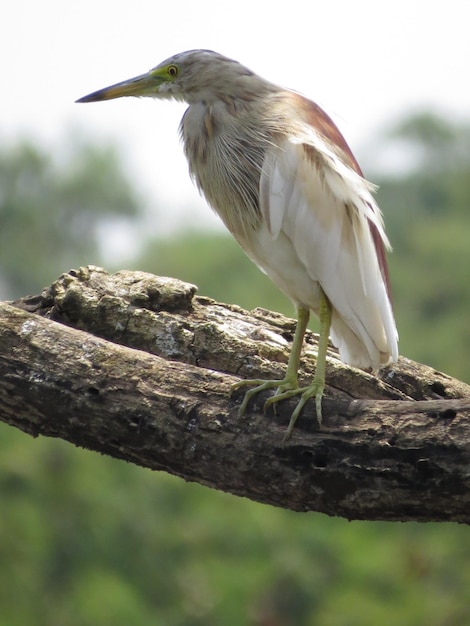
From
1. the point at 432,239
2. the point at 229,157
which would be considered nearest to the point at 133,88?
the point at 229,157

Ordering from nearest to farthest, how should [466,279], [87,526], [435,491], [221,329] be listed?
[435,491] → [221,329] → [87,526] → [466,279]

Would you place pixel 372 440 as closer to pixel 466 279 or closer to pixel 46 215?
pixel 466 279

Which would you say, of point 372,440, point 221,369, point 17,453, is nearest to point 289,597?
point 17,453

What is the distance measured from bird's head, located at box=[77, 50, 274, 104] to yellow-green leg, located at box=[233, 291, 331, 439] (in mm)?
774

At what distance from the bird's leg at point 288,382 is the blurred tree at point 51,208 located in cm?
1230

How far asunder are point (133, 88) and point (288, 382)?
1331 mm

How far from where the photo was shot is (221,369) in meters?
3.46

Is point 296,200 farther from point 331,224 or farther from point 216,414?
point 216,414

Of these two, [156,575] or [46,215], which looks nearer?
[156,575]

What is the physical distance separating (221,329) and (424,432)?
1125 millimetres

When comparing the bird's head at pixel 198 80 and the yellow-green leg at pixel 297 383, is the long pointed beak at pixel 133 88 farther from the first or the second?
the yellow-green leg at pixel 297 383

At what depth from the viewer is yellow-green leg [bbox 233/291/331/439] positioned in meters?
2.80

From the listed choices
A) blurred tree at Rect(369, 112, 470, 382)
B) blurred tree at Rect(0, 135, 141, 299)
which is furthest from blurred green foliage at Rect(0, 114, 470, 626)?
blurred tree at Rect(0, 135, 141, 299)

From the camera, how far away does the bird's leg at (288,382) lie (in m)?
2.82
